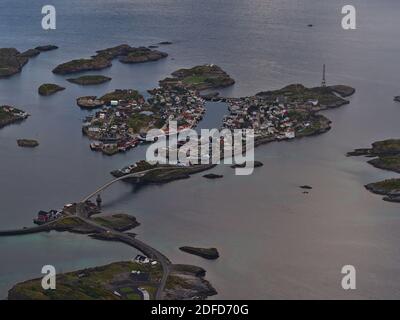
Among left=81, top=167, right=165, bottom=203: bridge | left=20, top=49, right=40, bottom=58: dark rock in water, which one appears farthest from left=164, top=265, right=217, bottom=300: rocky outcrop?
left=20, top=49, right=40, bottom=58: dark rock in water

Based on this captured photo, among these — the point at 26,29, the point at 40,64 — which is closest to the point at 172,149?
the point at 40,64

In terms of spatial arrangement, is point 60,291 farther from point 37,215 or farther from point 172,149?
point 172,149

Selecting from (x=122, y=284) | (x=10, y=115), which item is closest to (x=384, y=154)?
(x=122, y=284)

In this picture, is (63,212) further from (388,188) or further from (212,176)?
(388,188)

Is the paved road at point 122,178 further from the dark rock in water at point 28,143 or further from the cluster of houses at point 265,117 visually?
the cluster of houses at point 265,117

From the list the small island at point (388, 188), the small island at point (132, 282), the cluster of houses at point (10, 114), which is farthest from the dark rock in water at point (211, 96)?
the small island at point (132, 282)
